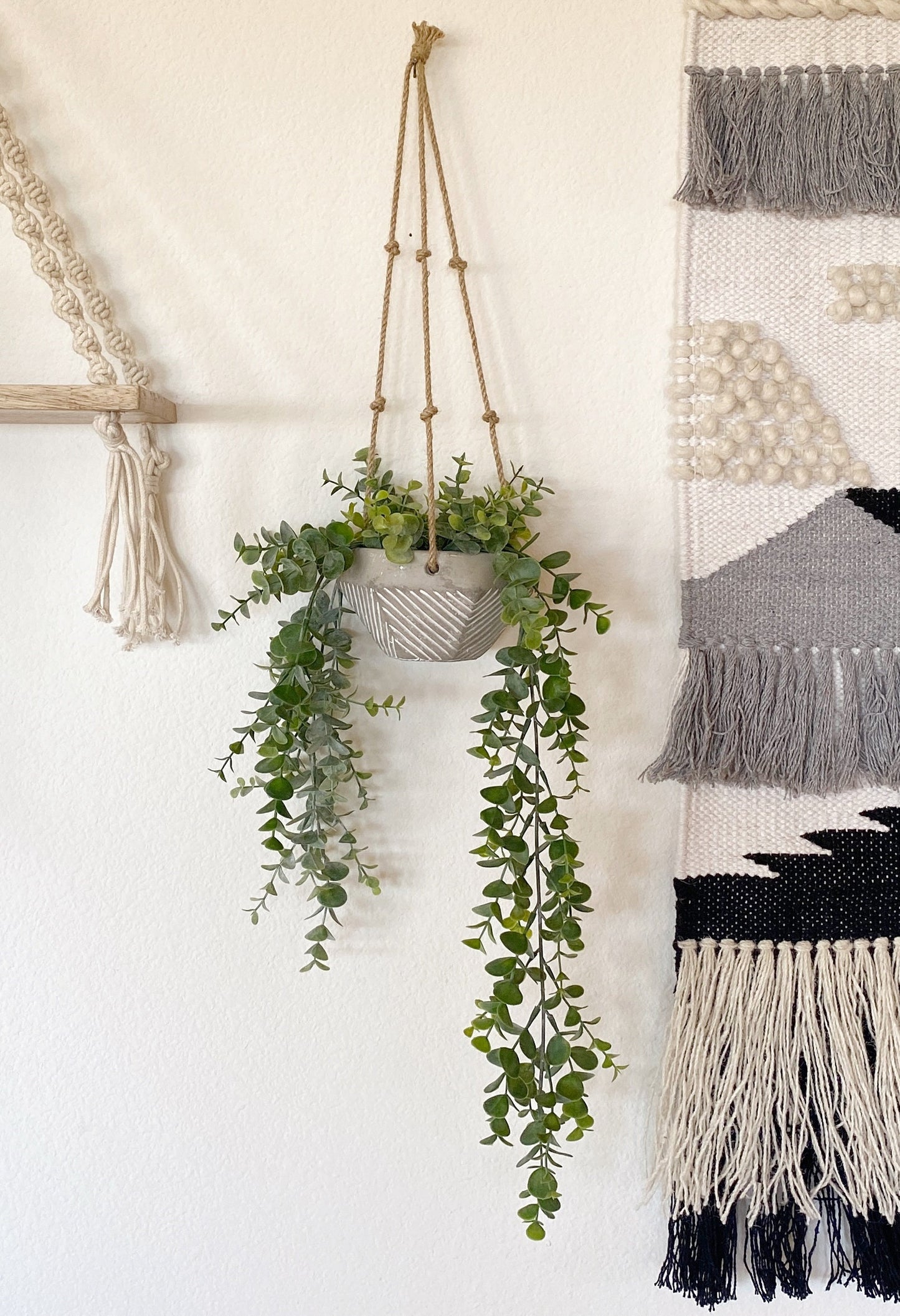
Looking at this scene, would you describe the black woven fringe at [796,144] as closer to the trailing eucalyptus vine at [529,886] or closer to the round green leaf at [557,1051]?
the trailing eucalyptus vine at [529,886]

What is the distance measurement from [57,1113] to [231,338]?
0.83m

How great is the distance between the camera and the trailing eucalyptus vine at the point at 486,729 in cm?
86

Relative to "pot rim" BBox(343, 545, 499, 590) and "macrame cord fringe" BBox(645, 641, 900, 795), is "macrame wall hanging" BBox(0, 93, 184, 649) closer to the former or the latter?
"pot rim" BBox(343, 545, 499, 590)

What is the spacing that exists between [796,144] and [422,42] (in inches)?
15.0

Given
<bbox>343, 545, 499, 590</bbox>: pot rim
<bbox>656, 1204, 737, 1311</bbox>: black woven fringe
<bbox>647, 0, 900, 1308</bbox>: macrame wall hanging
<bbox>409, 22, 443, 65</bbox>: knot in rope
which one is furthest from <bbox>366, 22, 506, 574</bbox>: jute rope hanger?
<bbox>656, 1204, 737, 1311</bbox>: black woven fringe

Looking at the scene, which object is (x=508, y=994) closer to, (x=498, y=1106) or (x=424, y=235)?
(x=498, y=1106)

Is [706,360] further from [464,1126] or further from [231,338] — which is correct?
[464,1126]

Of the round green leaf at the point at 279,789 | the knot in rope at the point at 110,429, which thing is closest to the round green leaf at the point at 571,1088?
the round green leaf at the point at 279,789

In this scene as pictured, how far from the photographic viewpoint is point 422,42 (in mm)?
928

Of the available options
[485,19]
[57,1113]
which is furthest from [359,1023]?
[485,19]

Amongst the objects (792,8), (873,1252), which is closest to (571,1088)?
(873,1252)

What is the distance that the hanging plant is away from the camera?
84 centimetres

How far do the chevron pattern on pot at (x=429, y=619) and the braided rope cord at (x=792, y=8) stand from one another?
634 mm

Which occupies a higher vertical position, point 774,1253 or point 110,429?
point 110,429
